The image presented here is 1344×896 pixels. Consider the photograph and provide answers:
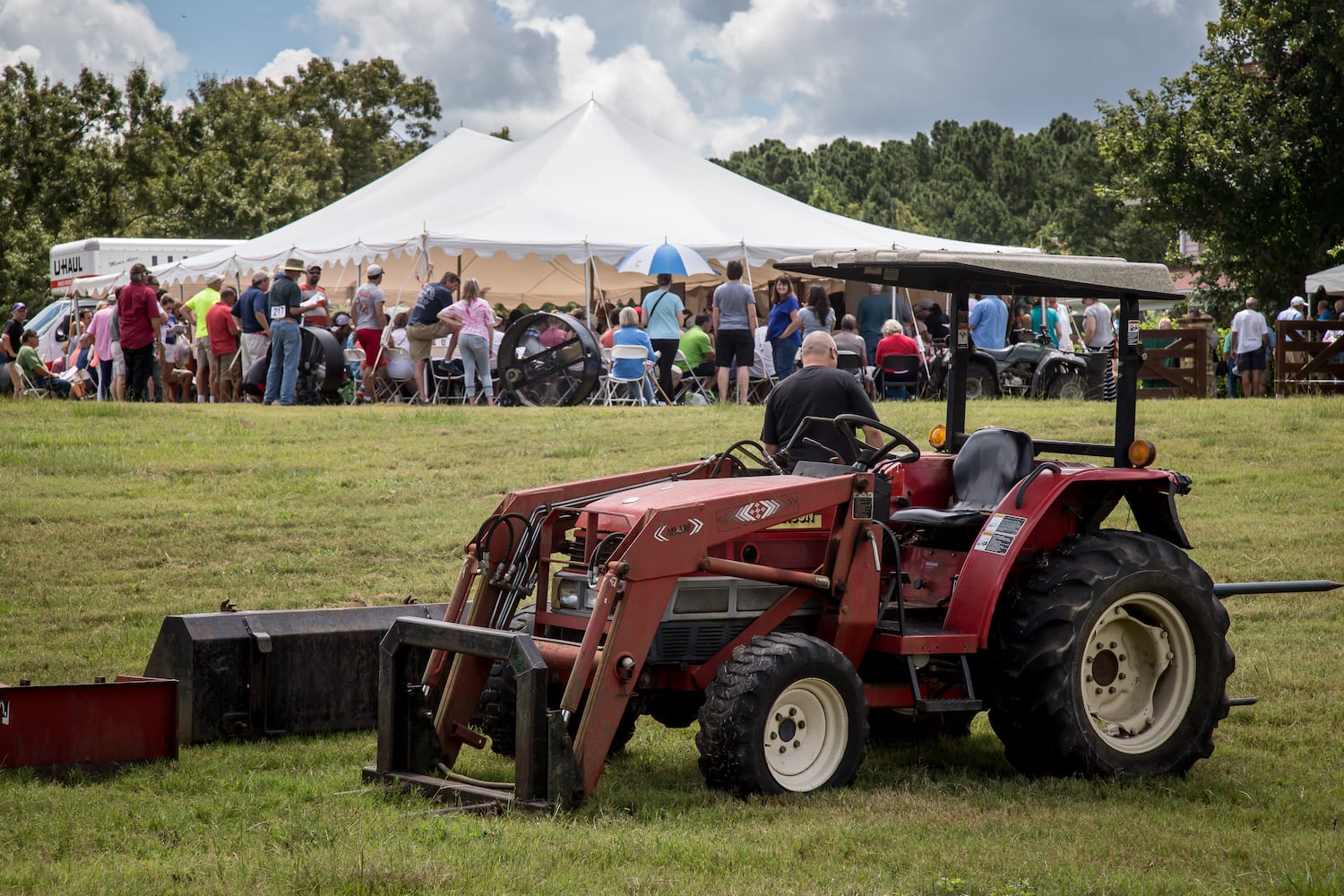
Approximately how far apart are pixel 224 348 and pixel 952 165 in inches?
2101

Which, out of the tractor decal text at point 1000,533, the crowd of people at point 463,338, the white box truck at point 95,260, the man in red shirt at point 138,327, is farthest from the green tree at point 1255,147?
the tractor decal text at point 1000,533

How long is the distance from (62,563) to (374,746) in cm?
503

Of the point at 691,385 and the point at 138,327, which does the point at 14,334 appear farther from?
the point at 691,385

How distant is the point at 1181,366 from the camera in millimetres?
22812

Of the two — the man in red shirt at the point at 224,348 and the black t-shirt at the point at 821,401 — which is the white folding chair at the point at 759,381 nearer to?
the man in red shirt at the point at 224,348

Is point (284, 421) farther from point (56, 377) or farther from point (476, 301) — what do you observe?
point (56, 377)

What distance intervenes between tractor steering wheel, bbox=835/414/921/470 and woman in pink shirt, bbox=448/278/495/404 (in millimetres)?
12075

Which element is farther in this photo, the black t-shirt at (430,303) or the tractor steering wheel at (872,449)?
the black t-shirt at (430,303)

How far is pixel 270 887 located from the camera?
4289 mm

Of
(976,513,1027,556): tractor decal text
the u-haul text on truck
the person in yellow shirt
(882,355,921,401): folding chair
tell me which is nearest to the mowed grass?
(976,513,1027,556): tractor decal text

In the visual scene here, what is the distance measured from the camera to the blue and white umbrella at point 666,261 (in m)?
21.3

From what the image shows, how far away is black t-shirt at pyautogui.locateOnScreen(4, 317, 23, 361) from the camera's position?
2359 centimetres

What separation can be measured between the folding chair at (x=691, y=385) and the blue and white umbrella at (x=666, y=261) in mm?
1304

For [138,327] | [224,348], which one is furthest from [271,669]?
[224,348]
